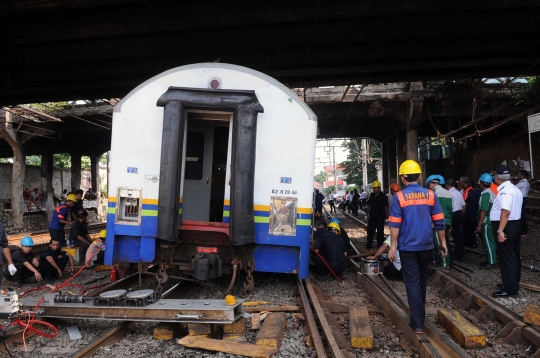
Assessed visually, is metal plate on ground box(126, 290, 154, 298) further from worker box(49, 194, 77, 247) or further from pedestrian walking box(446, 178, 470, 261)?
pedestrian walking box(446, 178, 470, 261)

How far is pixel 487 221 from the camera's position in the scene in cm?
775

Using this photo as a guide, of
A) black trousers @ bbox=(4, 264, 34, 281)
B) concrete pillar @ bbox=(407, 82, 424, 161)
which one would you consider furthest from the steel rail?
concrete pillar @ bbox=(407, 82, 424, 161)

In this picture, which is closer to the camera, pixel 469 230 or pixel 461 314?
pixel 461 314

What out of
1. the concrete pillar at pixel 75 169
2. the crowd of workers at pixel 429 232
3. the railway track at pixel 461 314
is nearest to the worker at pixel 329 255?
the crowd of workers at pixel 429 232

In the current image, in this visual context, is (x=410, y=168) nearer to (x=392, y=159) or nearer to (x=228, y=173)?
(x=228, y=173)

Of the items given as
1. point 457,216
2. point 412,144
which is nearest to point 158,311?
point 457,216

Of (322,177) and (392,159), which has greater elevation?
(322,177)

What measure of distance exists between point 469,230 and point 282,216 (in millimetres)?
6167

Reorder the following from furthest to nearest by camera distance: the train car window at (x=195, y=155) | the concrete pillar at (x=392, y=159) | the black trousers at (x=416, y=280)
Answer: the concrete pillar at (x=392, y=159)
the train car window at (x=195, y=155)
the black trousers at (x=416, y=280)

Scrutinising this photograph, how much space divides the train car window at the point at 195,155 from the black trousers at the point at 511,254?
Result: 15.5 feet

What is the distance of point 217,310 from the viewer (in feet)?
13.9

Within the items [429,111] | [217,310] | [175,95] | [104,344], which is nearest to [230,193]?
[175,95]

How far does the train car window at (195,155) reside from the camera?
7.01m

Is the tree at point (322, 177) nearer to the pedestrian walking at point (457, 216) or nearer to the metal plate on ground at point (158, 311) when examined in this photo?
the pedestrian walking at point (457, 216)
